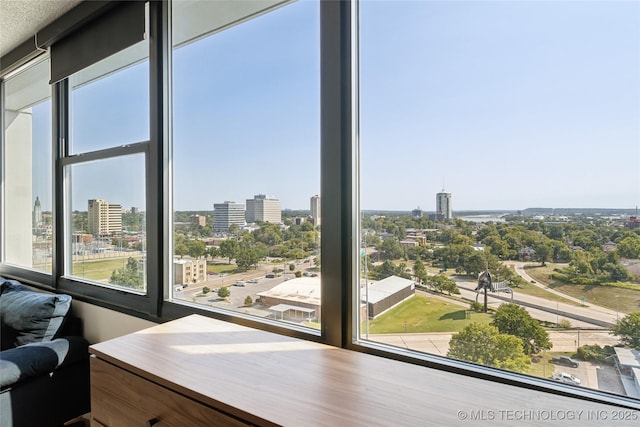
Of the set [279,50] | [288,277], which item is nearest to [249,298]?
[288,277]

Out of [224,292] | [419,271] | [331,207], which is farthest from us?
[224,292]

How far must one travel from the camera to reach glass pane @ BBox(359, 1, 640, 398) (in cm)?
A: 91

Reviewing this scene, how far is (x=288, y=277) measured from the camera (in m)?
1.53

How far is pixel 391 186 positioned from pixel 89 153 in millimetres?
2157

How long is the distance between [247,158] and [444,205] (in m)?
0.95

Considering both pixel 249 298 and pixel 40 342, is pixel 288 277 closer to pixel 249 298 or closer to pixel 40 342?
pixel 249 298

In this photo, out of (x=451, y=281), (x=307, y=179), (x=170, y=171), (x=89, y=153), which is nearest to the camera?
(x=451, y=281)

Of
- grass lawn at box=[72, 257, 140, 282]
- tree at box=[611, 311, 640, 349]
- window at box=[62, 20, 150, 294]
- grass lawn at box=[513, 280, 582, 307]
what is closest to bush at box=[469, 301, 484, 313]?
grass lawn at box=[513, 280, 582, 307]

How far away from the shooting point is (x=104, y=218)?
7.51 feet

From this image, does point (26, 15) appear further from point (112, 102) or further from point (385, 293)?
point (385, 293)

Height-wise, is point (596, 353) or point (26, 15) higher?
point (26, 15)

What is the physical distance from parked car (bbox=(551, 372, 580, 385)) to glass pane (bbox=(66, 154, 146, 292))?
198 centimetres

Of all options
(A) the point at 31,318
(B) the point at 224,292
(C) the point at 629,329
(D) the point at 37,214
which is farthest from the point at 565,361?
(D) the point at 37,214

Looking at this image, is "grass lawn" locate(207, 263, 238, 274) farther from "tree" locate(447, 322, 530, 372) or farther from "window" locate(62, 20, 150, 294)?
"tree" locate(447, 322, 530, 372)
